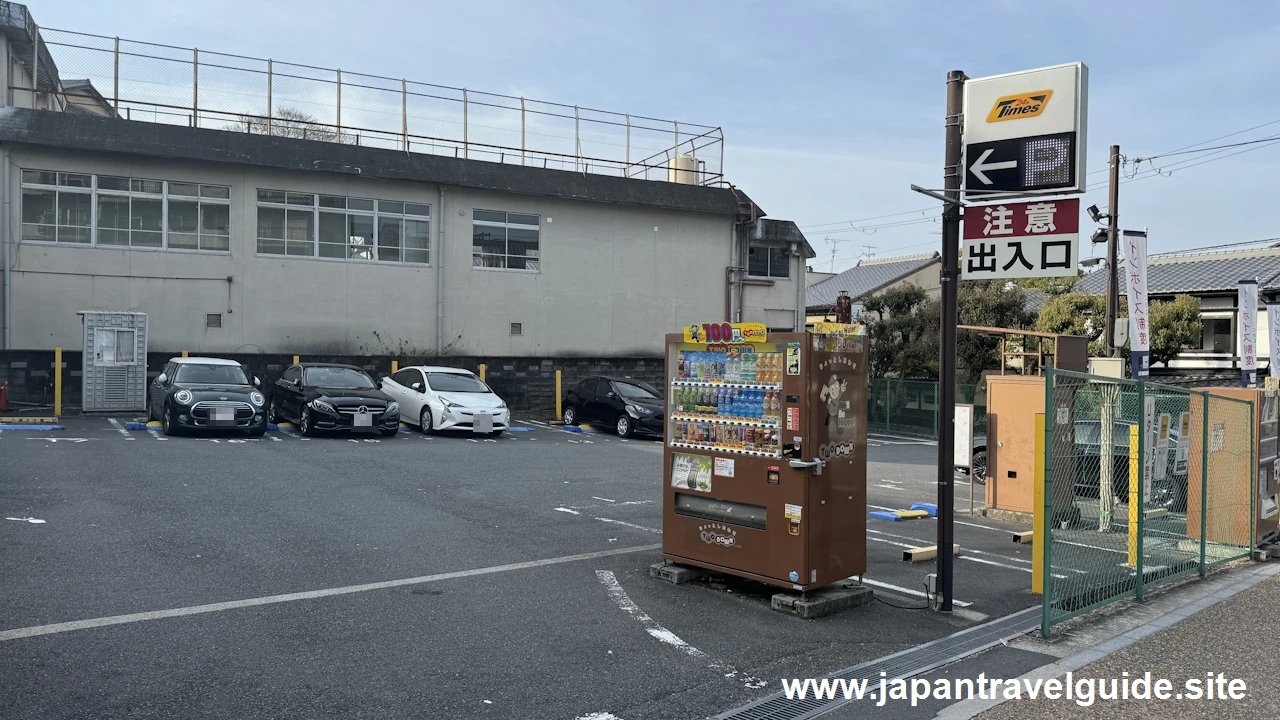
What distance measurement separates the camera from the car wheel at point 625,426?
20281 mm

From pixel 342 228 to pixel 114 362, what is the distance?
6.52 m

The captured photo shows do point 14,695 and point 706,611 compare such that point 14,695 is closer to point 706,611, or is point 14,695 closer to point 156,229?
point 706,611

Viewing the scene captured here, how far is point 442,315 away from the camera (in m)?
24.8

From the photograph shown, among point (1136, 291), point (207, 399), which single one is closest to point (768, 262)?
point (1136, 291)

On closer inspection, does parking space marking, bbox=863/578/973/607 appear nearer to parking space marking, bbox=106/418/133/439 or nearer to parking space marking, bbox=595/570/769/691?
parking space marking, bbox=595/570/769/691

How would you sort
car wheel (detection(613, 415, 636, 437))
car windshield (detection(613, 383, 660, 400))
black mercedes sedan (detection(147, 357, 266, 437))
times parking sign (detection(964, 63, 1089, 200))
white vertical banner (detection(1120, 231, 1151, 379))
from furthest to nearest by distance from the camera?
car windshield (detection(613, 383, 660, 400)), car wheel (detection(613, 415, 636, 437)), black mercedes sedan (detection(147, 357, 266, 437)), white vertical banner (detection(1120, 231, 1151, 379)), times parking sign (detection(964, 63, 1089, 200))

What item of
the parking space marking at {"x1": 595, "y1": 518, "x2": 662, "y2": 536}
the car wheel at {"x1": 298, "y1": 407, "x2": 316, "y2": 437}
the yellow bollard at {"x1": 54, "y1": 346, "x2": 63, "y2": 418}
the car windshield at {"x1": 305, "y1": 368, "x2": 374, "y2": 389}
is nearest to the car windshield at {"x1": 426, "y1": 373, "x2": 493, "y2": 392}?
the car windshield at {"x1": 305, "y1": 368, "x2": 374, "y2": 389}

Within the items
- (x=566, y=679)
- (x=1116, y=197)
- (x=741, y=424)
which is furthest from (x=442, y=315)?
(x=566, y=679)

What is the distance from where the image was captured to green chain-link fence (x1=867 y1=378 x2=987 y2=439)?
25.8m

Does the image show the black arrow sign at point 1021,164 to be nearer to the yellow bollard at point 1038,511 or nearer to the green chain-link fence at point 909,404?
the yellow bollard at point 1038,511

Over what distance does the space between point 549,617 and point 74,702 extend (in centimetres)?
282

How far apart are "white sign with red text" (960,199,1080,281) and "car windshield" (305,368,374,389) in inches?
540

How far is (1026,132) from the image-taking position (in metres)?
7.01

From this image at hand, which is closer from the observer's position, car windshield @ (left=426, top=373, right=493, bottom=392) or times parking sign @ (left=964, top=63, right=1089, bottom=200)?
times parking sign @ (left=964, top=63, right=1089, bottom=200)
